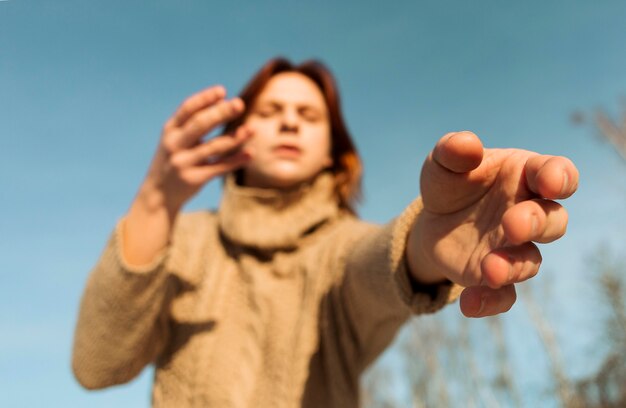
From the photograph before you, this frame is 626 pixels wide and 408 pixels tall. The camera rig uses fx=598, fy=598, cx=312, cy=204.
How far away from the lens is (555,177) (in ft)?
2.57

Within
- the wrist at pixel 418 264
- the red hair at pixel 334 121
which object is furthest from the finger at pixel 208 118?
the wrist at pixel 418 264

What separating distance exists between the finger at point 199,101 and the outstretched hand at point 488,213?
2.47ft

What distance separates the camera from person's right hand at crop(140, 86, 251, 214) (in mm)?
1608

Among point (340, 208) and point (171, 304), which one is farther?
point (340, 208)

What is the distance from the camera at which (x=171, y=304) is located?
178 cm

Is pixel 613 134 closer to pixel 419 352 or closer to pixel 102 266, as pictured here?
pixel 419 352

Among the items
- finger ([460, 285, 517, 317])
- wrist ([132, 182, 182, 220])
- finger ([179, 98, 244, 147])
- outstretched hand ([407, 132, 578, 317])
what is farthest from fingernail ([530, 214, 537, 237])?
wrist ([132, 182, 182, 220])

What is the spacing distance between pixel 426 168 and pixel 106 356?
113 cm

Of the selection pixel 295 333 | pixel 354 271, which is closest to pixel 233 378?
pixel 295 333

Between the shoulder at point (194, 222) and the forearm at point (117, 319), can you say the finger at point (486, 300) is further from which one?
the shoulder at point (194, 222)

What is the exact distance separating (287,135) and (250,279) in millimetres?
468

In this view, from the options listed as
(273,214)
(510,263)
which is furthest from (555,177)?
(273,214)

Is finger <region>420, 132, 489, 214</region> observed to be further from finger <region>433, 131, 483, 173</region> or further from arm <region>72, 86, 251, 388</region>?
arm <region>72, 86, 251, 388</region>

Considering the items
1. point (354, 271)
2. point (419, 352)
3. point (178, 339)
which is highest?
point (354, 271)
